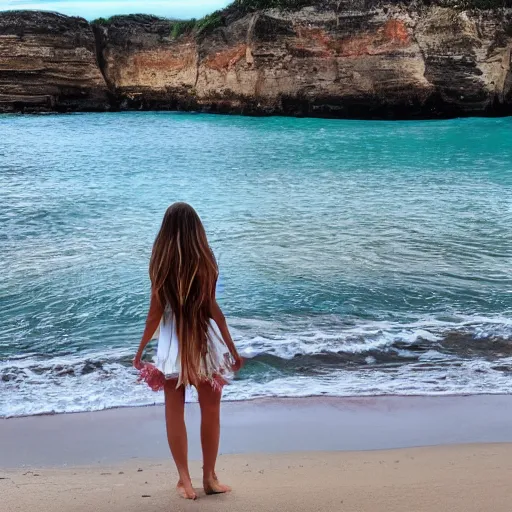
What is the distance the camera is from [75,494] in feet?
9.99

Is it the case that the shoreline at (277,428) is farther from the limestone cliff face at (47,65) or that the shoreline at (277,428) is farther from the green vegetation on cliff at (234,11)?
the limestone cliff face at (47,65)

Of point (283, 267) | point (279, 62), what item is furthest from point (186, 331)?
point (279, 62)

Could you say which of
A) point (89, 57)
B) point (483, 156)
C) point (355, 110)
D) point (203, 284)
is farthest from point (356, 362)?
point (89, 57)

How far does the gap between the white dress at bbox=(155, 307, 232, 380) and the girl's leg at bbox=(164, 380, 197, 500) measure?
0.07 m

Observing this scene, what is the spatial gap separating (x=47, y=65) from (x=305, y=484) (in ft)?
87.5

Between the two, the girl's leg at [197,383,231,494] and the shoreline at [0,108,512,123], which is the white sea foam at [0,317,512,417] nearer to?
the girl's leg at [197,383,231,494]

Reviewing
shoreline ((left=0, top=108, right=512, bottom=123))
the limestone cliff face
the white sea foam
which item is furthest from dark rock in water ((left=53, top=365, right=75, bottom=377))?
the limestone cliff face

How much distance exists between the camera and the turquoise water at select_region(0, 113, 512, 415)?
195 inches

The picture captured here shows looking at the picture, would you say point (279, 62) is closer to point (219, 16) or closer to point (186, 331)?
point (219, 16)

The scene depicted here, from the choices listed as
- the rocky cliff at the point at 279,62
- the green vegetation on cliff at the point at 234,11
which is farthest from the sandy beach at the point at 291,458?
the green vegetation on cliff at the point at 234,11

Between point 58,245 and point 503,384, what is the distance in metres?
5.74

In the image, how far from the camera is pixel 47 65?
1072 inches

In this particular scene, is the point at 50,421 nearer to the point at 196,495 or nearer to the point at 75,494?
the point at 75,494

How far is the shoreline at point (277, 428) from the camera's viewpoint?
145 inches
